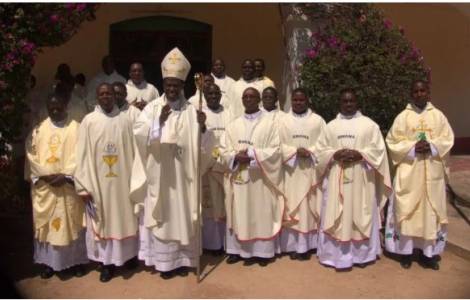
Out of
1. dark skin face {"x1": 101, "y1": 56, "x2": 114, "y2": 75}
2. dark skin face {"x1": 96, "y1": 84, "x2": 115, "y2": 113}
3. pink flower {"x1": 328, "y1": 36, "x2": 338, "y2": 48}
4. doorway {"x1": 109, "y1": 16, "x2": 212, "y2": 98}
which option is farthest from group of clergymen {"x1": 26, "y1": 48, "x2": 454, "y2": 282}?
doorway {"x1": 109, "y1": 16, "x2": 212, "y2": 98}

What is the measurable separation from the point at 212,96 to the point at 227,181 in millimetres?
982

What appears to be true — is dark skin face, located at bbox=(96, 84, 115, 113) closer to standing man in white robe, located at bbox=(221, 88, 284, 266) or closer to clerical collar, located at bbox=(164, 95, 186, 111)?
clerical collar, located at bbox=(164, 95, 186, 111)

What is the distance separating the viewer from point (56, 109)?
5.52 meters

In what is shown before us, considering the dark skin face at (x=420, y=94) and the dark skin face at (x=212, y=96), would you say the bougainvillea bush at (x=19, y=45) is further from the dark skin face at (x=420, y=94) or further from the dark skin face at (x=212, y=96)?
the dark skin face at (x=420, y=94)

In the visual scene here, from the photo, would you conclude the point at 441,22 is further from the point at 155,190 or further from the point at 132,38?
the point at 155,190

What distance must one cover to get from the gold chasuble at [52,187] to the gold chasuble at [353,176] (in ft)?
8.67

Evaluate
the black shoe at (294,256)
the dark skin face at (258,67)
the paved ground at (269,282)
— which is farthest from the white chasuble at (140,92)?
the black shoe at (294,256)

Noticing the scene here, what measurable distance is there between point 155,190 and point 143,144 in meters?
0.48

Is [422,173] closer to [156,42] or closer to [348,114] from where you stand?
[348,114]

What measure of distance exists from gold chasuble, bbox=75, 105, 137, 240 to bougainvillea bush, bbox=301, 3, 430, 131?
262 cm

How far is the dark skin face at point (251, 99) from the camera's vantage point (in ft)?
19.3

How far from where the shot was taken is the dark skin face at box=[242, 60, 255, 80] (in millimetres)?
7645

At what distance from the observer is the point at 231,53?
987 centimetres

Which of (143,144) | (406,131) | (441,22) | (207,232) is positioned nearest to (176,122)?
(143,144)
